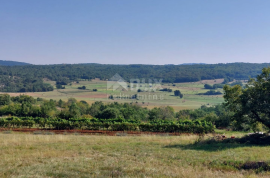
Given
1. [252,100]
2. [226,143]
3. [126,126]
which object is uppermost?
[252,100]

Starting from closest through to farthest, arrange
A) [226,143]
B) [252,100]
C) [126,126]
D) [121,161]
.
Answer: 1. [121,161]
2. [226,143]
3. [252,100]
4. [126,126]

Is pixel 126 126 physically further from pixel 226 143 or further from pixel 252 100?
pixel 252 100

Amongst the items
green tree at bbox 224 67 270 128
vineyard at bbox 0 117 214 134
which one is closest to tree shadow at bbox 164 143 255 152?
green tree at bbox 224 67 270 128

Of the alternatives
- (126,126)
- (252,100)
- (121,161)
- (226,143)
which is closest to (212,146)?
(226,143)

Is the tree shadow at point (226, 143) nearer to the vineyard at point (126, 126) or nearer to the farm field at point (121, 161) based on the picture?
the farm field at point (121, 161)

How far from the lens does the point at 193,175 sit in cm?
836

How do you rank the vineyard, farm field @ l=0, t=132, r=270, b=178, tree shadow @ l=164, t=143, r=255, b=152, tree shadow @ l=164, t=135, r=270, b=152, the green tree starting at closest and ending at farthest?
1. farm field @ l=0, t=132, r=270, b=178
2. tree shadow @ l=164, t=143, r=255, b=152
3. tree shadow @ l=164, t=135, r=270, b=152
4. the green tree
5. the vineyard

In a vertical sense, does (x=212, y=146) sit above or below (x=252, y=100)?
below

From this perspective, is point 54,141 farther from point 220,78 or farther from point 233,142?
point 220,78

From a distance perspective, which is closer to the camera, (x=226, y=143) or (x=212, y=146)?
(x=212, y=146)

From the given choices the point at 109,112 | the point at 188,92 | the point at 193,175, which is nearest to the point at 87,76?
the point at 188,92

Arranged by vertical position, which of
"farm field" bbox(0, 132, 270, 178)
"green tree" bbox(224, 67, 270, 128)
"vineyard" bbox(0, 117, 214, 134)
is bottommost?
"vineyard" bbox(0, 117, 214, 134)

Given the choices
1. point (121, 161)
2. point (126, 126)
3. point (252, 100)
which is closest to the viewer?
point (121, 161)

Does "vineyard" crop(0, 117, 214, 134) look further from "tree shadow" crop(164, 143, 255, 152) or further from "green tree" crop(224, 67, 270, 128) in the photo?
"tree shadow" crop(164, 143, 255, 152)
